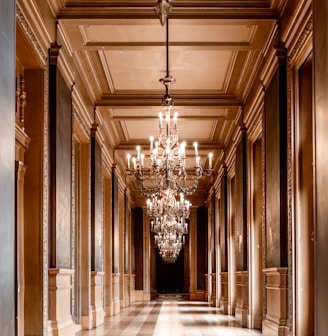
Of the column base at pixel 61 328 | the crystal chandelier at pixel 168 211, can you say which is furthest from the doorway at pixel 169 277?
Result: the column base at pixel 61 328

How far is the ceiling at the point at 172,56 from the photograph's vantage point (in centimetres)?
923

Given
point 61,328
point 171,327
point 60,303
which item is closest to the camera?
point 61,328

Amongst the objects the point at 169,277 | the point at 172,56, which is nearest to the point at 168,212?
the point at 172,56

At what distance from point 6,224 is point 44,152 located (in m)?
3.80

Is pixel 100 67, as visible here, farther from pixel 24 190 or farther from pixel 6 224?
pixel 6 224

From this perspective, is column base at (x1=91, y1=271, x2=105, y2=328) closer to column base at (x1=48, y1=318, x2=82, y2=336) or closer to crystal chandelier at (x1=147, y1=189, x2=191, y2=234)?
crystal chandelier at (x1=147, y1=189, x2=191, y2=234)

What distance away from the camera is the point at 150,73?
1267 cm

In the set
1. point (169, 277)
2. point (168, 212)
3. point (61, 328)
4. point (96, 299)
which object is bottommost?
point (169, 277)

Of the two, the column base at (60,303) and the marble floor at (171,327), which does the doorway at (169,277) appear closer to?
the marble floor at (171,327)

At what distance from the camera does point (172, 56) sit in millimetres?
11727

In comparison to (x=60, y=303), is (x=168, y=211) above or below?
above

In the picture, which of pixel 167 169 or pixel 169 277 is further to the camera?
pixel 169 277

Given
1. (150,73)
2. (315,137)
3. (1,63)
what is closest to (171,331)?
(150,73)

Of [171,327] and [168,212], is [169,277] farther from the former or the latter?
[171,327]
